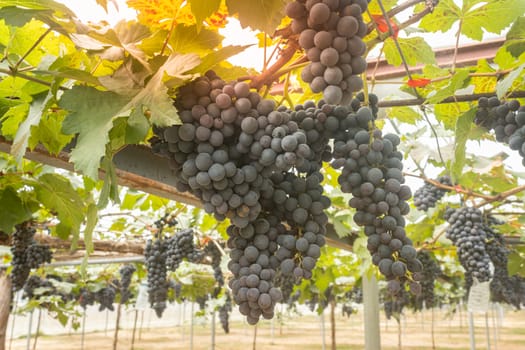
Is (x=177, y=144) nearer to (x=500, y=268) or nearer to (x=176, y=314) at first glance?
(x=500, y=268)

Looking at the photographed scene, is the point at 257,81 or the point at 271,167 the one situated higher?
the point at 257,81

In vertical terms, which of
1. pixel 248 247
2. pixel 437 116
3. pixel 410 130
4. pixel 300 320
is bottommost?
pixel 300 320

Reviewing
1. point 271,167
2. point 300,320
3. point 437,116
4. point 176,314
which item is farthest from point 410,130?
point 300,320

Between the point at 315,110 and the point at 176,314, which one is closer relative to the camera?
the point at 315,110

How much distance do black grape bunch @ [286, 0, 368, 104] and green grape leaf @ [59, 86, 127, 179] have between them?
42 centimetres

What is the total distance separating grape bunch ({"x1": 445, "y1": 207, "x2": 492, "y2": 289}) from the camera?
3163mm

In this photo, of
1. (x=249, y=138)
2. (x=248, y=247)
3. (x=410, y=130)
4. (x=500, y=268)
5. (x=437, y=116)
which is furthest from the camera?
(x=500, y=268)

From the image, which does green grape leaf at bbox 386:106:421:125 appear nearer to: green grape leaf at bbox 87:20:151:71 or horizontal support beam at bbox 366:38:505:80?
horizontal support beam at bbox 366:38:505:80

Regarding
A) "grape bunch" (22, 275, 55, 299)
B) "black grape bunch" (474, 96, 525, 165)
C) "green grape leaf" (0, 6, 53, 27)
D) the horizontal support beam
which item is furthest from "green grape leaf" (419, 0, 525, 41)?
"grape bunch" (22, 275, 55, 299)

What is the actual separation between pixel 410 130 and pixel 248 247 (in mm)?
3249

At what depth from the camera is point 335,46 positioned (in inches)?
32.8

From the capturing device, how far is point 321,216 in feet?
3.92

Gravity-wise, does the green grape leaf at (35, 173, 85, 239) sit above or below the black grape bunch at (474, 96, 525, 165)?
below

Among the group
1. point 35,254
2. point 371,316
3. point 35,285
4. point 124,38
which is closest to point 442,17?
point 124,38
